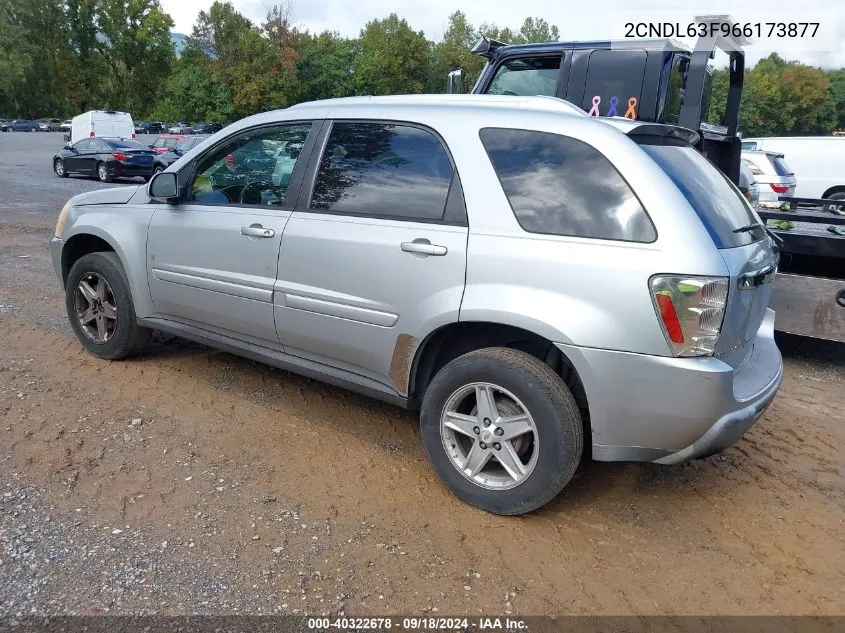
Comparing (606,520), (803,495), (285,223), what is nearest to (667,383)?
(606,520)

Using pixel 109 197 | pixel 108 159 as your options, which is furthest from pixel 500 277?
pixel 108 159

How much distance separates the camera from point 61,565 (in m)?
2.80

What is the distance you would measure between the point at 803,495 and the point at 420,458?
6.39 ft

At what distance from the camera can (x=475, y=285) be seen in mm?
3137

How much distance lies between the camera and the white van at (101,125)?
3056 cm

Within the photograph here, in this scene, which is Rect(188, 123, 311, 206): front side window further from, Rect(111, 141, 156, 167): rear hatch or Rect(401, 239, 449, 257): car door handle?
Rect(111, 141, 156, 167): rear hatch

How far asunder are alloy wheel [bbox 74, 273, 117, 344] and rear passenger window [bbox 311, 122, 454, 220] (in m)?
1.99

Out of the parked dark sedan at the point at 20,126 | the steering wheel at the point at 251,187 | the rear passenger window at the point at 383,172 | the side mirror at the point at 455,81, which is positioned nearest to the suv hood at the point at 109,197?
the steering wheel at the point at 251,187

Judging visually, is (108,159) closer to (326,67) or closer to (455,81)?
(455,81)

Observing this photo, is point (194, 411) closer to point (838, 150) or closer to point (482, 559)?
point (482, 559)

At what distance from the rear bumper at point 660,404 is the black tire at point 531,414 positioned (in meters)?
0.12

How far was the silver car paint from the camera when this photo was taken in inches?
111

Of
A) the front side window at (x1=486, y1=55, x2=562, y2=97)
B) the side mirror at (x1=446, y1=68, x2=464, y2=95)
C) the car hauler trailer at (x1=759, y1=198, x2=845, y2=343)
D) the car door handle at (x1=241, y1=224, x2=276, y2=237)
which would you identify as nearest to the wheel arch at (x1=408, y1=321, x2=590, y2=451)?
the car door handle at (x1=241, y1=224, x2=276, y2=237)

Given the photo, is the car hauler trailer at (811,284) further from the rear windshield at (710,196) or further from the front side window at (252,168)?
the front side window at (252,168)
